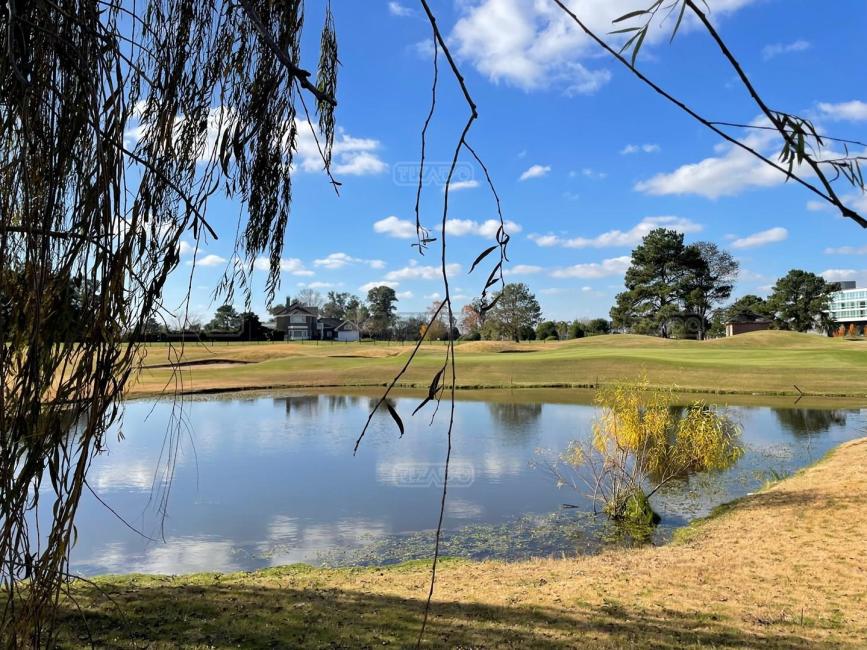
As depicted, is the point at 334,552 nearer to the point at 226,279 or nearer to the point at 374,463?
the point at 374,463

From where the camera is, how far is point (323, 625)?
479cm

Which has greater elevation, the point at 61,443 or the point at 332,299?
the point at 332,299

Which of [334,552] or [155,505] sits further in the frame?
[155,505]

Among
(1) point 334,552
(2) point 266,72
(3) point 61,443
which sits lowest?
(1) point 334,552

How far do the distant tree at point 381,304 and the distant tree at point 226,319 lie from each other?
212 ft

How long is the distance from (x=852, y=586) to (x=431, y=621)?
156 inches

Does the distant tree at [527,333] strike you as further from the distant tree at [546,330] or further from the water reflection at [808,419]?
the water reflection at [808,419]

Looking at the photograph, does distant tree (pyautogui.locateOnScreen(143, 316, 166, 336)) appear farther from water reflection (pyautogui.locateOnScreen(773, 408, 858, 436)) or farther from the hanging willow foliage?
water reflection (pyautogui.locateOnScreen(773, 408, 858, 436))

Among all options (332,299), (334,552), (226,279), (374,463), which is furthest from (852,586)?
(332,299)

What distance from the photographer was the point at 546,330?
53938 millimetres

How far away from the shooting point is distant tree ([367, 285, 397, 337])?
6775cm

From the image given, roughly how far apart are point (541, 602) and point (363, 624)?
1545mm

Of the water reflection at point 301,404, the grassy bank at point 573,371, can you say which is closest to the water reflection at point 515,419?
the grassy bank at point 573,371

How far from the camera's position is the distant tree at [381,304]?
67750 mm
